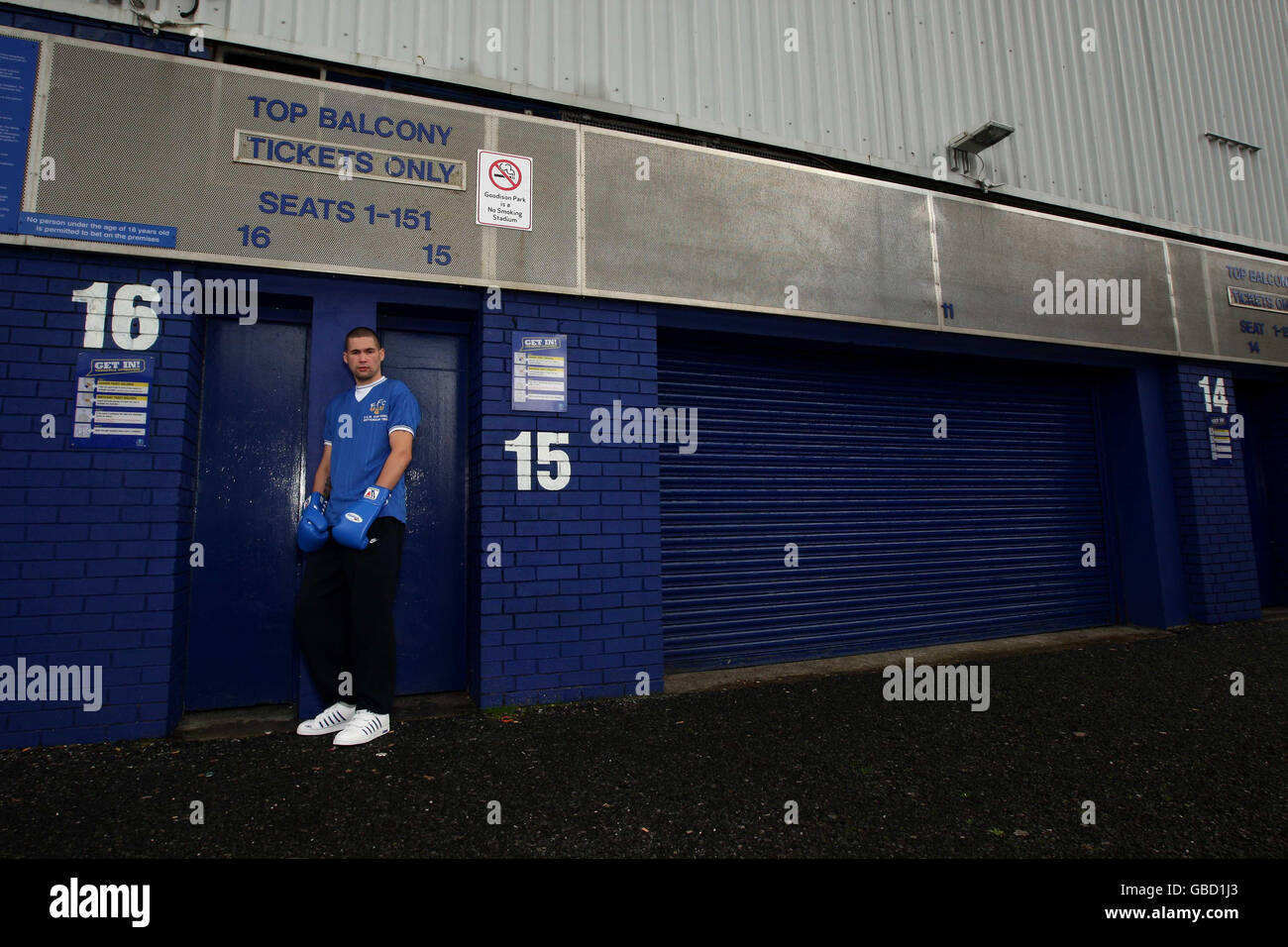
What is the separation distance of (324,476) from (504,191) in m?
2.24

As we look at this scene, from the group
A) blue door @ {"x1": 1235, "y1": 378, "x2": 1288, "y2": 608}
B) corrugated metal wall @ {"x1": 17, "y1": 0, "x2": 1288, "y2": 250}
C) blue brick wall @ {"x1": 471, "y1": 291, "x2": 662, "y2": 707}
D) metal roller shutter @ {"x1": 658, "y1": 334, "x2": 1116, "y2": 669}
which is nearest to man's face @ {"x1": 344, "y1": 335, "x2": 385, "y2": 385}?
blue brick wall @ {"x1": 471, "y1": 291, "x2": 662, "y2": 707}

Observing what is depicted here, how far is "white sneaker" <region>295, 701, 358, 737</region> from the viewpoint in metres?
3.59

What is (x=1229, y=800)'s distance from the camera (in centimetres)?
272

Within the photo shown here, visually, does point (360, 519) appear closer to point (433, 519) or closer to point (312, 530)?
point (312, 530)

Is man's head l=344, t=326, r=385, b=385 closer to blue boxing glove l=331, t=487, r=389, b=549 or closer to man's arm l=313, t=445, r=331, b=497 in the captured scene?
man's arm l=313, t=445, r=331, b=497

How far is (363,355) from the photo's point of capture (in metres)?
3.83

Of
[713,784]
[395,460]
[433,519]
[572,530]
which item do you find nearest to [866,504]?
[572,530]

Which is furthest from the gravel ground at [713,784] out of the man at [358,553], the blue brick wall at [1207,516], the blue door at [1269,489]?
the blue door at [1269,489]

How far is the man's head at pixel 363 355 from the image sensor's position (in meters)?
3.84

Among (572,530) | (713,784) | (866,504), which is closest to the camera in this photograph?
(713,784)

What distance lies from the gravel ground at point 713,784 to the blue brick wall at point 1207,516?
2.72 meters

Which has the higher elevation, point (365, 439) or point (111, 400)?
point (111, 400)

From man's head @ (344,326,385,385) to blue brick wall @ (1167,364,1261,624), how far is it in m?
7.83
